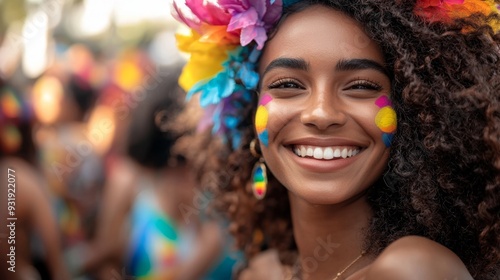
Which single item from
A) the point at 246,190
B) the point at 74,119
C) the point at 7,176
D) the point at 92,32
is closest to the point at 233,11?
the point at 246,190

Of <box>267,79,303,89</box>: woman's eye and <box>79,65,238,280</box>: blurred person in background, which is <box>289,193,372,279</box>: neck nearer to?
<box>267,79,303,89</box>: woman's eye

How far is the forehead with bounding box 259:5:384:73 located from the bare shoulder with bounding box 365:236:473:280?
736 millimetres

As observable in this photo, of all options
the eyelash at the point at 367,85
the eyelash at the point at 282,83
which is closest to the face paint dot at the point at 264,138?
the eyelash at the point at 282,83

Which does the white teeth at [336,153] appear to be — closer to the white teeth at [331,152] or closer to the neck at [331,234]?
the white teeth at [331,152]

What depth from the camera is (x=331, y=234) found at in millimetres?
3051

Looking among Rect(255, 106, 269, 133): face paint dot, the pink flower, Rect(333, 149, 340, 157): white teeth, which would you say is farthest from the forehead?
Rect(333, 149, 340, 157): white teeth

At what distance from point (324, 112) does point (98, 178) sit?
3.02m

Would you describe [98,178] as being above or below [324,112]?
below

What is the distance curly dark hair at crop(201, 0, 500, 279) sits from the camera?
8.68ft

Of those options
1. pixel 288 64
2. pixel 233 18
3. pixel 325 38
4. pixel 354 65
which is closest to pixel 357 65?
pixel 354 65

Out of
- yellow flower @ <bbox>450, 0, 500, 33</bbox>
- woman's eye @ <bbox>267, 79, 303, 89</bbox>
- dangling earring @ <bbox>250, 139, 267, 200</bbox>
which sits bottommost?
dangling earring @ <bbox>250, 139, 267, 200</bbox>

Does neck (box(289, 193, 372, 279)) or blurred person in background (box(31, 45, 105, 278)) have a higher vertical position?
neck (box(289, 193, 372, 279))

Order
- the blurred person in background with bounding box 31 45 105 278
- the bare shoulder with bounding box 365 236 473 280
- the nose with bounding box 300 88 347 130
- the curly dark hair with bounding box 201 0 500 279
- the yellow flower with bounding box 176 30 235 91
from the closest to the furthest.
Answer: the bare shoulder with bounding box 365 236 473 280, the curly dark hair with bounding box 201 0 500 279, the nose with bounding box 300 88 347 130, the yellow flower with bounding box 176 30 235 91, the blurred person in background with bounding box 31 45 105 278

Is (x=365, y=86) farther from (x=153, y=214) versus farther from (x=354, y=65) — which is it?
(x=153, y=214)
